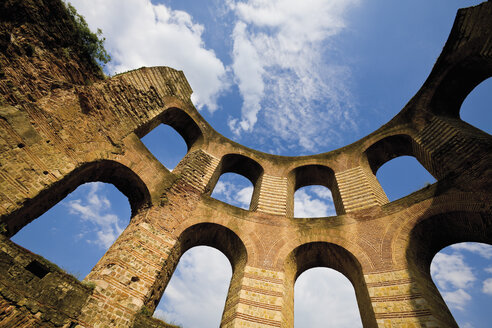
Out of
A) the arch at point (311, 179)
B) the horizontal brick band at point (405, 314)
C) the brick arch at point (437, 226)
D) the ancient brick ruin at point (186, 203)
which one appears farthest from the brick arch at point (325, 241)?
the arch at point (311, 179)

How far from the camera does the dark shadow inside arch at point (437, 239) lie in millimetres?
6090

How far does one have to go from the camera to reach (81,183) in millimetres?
7523

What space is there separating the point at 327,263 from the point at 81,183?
803 centimetres

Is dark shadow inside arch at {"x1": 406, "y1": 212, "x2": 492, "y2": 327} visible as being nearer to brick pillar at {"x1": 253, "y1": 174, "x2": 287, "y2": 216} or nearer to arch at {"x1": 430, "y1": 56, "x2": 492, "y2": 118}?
brick pillar at {"x1": 253, "y1": 174, "x2": 287, "y2": 216}

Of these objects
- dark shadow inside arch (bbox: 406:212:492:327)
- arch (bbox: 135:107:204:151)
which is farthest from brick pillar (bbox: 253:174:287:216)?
dark shadow inside arch (bbox: 406:212:492:327)

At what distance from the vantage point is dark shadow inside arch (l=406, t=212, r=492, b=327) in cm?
609

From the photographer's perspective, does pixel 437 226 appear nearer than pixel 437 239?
Yes

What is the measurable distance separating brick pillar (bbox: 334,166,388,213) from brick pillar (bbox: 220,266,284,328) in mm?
3819

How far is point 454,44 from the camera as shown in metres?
8.92

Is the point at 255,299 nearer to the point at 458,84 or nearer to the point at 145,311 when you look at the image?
the point at 145,311

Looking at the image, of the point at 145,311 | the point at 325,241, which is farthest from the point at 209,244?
the point at 325,241

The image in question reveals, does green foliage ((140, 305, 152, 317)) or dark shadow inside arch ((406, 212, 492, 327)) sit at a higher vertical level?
dark shadow inside arch ((406, 212, 492, 327))

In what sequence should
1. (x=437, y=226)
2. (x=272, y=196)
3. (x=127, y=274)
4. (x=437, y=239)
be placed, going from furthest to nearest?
1. (x=272, y=196)
2. (x=437, y=239)
3. (x=437, y=226)
4. (x=127, y=274)

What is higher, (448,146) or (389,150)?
(389,150)
